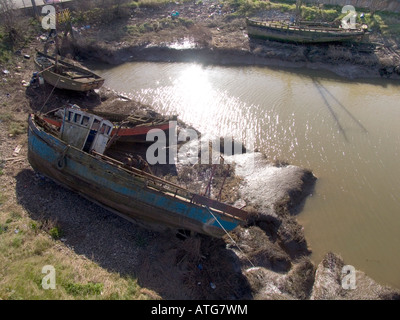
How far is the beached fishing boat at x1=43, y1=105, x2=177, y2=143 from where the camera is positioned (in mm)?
11945

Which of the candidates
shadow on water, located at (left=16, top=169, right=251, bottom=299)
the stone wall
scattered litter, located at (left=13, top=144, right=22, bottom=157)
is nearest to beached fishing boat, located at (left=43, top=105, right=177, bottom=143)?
scattered litter, located at (left=13, top=144, right=22, bottom=157)

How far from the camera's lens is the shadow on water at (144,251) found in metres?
8.10

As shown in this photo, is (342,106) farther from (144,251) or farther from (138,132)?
(144,251)

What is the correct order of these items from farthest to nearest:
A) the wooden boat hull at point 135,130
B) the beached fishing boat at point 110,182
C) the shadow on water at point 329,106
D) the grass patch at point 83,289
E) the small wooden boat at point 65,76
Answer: the small wooden boat at point 65,76 → the shadow on water at point 329,106 → the wooden boat hull at point 135,130 → the beached fishing boat at point 110,182 → the grass patch at point 83,289

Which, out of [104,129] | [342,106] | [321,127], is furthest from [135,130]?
[342,106]

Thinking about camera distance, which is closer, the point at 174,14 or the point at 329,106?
the point at 329,106

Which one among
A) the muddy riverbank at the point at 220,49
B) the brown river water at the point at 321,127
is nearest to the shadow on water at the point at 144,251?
the brown river water at the point at 321,127

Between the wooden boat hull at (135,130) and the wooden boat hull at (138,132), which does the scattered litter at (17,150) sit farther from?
the wooden boat hull at (138,132)

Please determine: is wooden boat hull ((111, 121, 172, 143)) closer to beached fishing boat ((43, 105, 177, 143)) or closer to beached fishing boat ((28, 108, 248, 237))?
beached fishing boat ((43, 105, 177, 143))

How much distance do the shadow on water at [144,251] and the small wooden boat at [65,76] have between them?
665 cm

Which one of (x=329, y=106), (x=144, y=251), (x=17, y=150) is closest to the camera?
(x=144, y=251)

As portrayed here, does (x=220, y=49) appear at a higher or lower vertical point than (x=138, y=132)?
higher

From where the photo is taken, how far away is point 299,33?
68.8ft

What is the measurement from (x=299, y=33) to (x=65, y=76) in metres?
16.1
